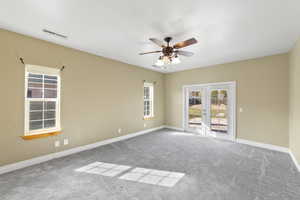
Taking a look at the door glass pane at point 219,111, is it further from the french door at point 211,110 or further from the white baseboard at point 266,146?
the white baseboard at point 266,146

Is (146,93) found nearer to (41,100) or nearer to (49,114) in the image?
(49,114)

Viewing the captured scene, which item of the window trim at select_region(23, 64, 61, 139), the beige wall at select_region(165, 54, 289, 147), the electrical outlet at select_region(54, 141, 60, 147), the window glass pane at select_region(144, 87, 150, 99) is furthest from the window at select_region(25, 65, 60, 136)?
the beige wall at select_region(165, 54, 289, 147)

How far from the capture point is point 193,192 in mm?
2145

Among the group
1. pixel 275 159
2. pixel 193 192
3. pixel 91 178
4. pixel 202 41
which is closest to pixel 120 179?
pixel 91 178

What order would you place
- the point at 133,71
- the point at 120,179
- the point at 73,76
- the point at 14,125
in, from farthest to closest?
the point at 133,71 → the point at 73,76 → the point at 14,125 → the point at 120,179

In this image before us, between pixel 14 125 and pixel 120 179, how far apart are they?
2439 millimetres

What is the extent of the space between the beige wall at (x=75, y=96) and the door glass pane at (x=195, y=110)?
5.96ft

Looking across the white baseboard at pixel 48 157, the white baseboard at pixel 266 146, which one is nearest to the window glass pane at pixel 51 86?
the white baseboard at pixel 48 157

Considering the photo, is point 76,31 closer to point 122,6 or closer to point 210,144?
point 122,6

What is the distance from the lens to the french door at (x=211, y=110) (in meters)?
4.98

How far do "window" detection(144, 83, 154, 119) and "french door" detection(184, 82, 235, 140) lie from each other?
1562mm

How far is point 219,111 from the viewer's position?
5.25 meters

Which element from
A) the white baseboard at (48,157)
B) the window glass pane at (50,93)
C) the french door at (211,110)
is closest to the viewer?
the white baseboard at (48,157)

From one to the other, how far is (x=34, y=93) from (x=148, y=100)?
4077mm
